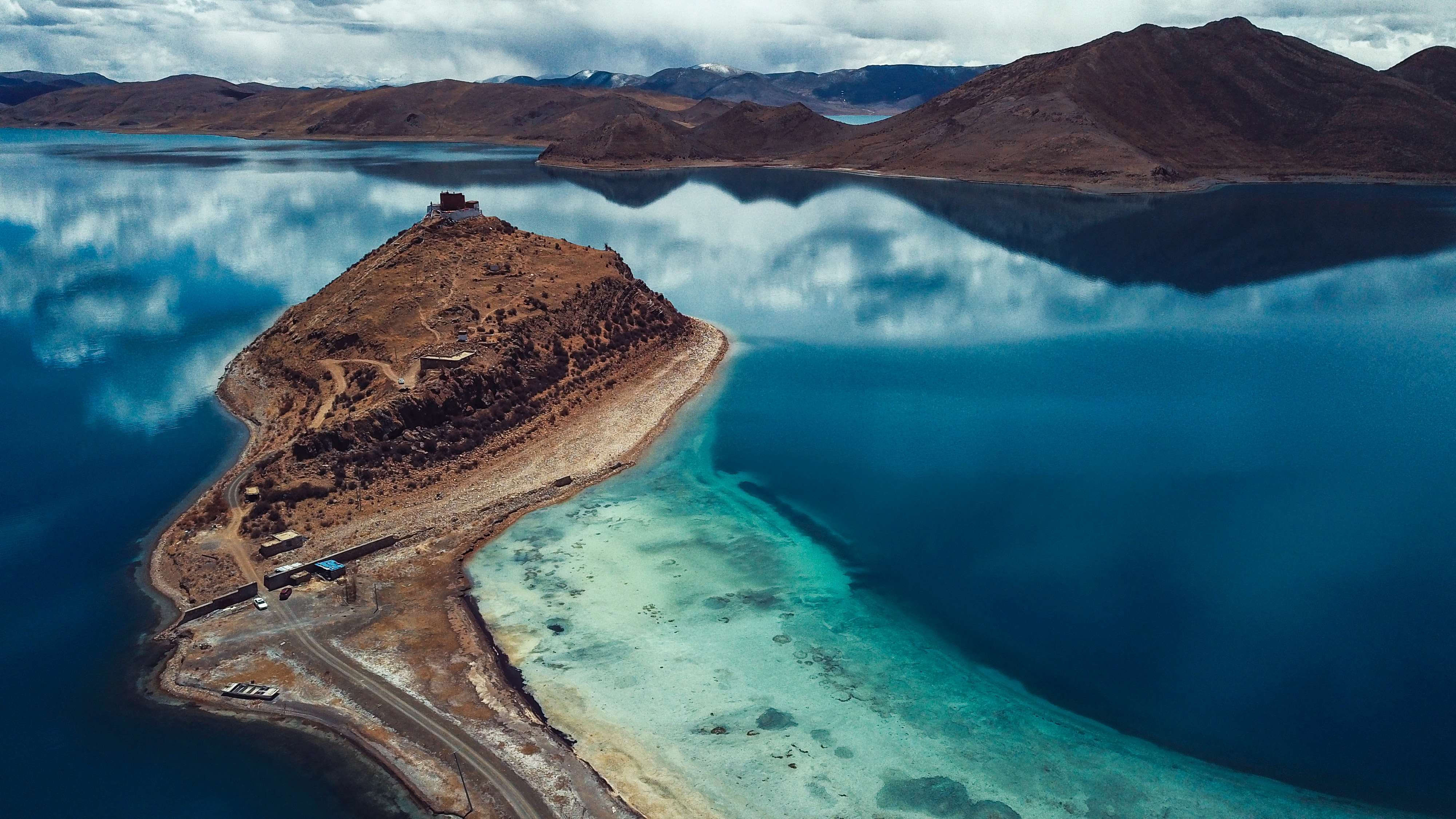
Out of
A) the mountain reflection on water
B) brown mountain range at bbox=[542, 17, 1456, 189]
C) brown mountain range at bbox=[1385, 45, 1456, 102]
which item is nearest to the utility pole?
the mountain reflection on water

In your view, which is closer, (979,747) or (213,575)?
(979,747)

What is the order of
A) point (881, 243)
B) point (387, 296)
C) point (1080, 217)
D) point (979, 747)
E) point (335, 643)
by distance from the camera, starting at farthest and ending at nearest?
point (1080, 217)
point (881, 243)
point (387, 296)
point (335, 643)
point (979, 747)

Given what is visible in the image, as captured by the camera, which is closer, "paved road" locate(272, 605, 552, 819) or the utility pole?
the utility pole

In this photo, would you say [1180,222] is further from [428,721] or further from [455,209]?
[428,721]

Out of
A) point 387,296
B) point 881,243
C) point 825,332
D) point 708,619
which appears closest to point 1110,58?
point 881,243

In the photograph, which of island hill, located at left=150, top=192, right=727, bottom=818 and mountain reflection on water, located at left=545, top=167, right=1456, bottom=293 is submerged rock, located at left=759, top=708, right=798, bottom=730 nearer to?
island hill, located at left=150, top=192, right=727, bottom=818

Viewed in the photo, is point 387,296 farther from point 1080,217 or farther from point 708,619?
point 1080,217
